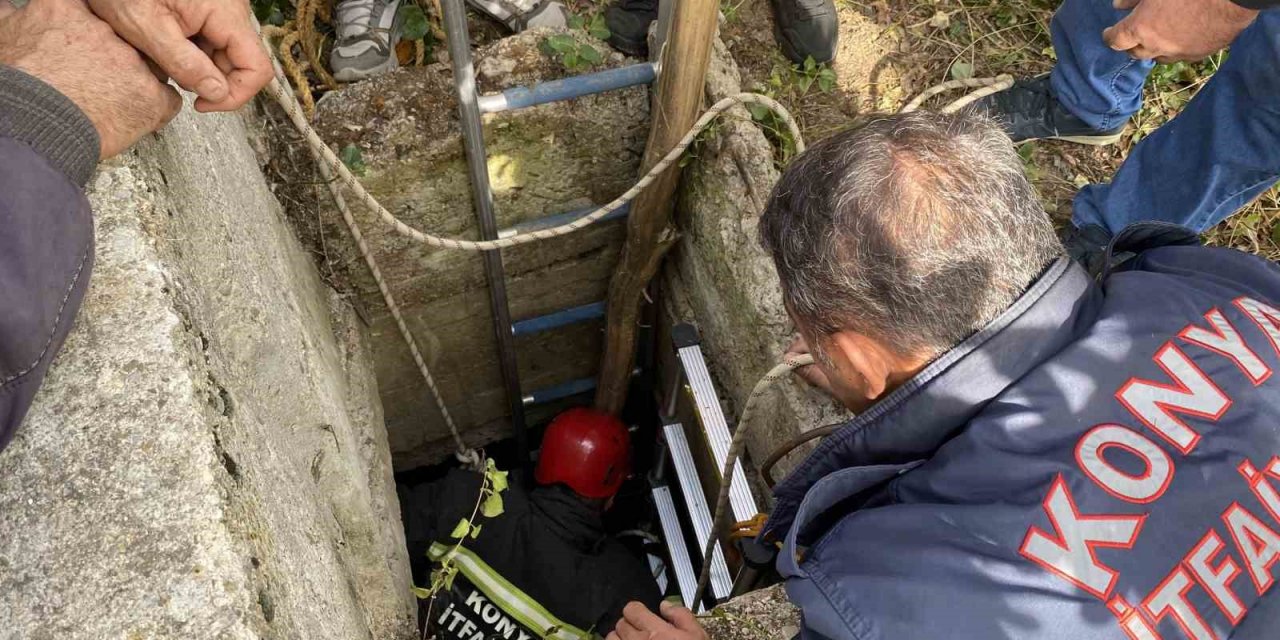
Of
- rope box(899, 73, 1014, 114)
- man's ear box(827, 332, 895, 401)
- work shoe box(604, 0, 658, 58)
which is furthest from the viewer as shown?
rope box(899, 73, 1014, 114)

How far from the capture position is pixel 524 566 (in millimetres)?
3248

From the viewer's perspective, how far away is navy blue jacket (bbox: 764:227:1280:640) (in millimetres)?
1320

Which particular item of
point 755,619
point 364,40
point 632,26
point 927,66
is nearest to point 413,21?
point 364,40

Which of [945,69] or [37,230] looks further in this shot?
[945,69]

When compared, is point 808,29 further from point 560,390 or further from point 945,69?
point 560,390

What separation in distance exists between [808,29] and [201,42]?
2.30m

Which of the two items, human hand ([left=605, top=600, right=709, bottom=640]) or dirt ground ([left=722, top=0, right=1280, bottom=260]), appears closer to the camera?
human hand ([left=605, top=600, right=709, bottom=640])

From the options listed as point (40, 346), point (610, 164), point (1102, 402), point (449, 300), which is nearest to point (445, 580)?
point (449, 300)

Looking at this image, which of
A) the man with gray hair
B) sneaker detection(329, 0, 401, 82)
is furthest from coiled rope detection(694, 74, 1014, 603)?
sneaker detection(329, 0, 401, 82)

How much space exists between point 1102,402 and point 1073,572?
31 cm

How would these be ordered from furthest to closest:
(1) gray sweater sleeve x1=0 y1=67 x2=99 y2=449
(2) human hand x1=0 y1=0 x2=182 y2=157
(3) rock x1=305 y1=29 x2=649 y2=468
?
(3) rock x1=305 y1=29 x2=649 y2=468 < (2) human hand x1=0 y1=0 x2=182 y2=157 < (1) gray sweater sleeve x1=0 y1=67 x2=99 y2=449

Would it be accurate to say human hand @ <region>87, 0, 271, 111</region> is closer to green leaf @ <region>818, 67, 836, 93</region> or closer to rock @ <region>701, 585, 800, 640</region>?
rock @ <region>701, 585, 800, 640</region>

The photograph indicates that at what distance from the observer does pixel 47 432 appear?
1.14 metres

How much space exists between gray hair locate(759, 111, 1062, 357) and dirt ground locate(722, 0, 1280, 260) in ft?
5.21
